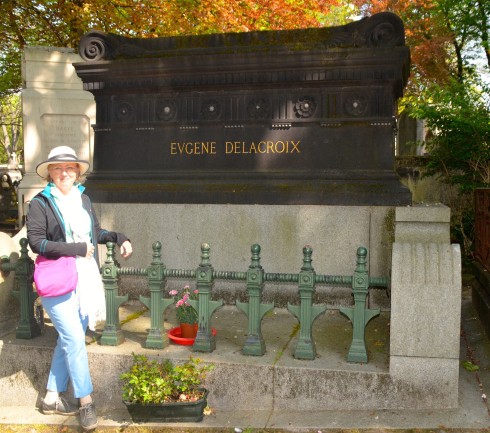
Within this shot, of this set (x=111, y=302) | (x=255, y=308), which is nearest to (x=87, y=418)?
(x=111, y=302)

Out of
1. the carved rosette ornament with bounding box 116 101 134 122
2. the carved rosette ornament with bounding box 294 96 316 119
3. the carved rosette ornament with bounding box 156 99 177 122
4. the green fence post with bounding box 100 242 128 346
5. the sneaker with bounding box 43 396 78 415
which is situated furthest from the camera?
the carved rosette ornament with bounding box 116 101 134 122

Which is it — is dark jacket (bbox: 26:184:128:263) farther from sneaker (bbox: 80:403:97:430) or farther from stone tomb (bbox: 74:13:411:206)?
stone tomb (bbox: 74:13:411:206)

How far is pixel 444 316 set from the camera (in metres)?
4.29

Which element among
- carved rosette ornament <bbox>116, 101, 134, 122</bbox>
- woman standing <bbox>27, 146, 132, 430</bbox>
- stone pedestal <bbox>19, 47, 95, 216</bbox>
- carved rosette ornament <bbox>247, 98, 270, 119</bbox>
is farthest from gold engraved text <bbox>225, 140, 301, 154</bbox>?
stone pedestal <bbox>19, 47, 95, 216</bbox>

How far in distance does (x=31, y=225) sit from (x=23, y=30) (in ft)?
64.2

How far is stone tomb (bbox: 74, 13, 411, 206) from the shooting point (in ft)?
19.9

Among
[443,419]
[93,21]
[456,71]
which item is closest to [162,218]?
[443,419]

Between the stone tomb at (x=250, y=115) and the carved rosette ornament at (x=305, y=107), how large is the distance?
0.01 metres

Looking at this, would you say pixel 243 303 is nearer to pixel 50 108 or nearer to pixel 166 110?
pixel 166 110

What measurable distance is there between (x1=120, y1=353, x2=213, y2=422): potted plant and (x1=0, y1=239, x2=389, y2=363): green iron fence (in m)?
0.49

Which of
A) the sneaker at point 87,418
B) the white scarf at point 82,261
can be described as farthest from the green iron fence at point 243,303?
the sneaker at point 87,418

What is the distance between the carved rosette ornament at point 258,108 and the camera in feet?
21.1

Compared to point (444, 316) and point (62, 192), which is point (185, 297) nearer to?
point (62, 192)

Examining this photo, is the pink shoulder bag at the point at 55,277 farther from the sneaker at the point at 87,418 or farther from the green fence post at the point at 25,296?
the green fence post at the point at 25,296
